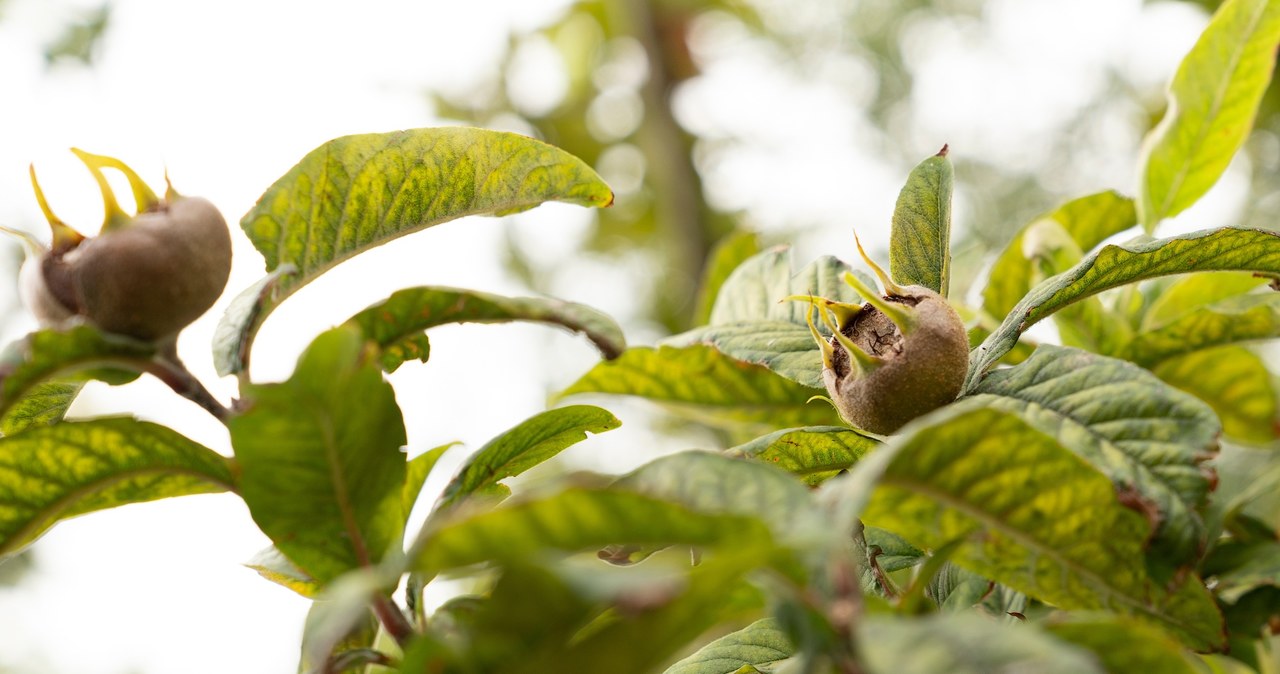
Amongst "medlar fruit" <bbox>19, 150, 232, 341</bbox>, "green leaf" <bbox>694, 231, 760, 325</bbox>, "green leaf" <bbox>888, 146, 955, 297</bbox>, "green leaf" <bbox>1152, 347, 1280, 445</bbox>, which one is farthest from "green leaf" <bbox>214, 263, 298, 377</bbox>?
"green leaf" <bbox>1152, 347, 1280, 445</bbox>

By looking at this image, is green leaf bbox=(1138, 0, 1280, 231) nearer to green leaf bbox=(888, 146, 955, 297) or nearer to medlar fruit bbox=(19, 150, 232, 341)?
green leaf bbox=(888, 146, 955, 297)

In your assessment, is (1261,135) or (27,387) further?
(1261,135)

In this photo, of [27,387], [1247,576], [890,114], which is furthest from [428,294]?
[890,114]

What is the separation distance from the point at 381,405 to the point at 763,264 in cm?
66

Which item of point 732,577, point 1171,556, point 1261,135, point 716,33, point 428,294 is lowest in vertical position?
point 1261,135

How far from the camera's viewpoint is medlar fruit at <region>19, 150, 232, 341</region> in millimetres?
727

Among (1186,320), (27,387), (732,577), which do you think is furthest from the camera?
(1186,320)

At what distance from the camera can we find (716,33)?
6.06m

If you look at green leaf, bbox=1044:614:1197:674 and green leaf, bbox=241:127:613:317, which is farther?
green leaf, bbox=241:127:613:317

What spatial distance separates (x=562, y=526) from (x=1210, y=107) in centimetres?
115

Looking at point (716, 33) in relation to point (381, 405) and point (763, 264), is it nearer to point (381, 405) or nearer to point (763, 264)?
point (763, 264)

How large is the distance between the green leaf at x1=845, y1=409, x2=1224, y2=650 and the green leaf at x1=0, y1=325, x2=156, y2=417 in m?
0.53

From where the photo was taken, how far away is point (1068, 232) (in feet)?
4.66

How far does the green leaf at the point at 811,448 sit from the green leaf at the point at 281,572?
1.29 ft
